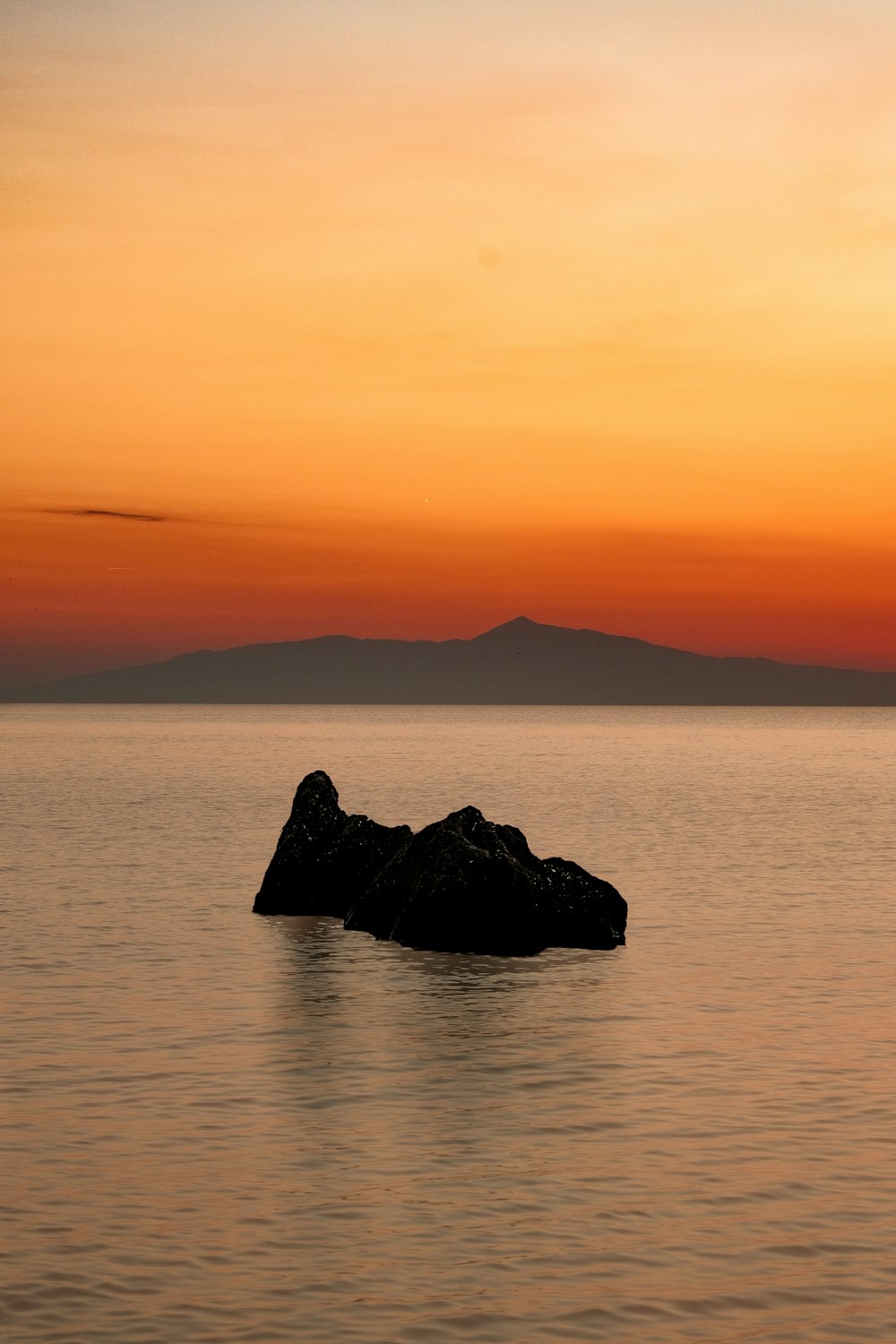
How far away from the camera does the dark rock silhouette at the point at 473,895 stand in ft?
93.1

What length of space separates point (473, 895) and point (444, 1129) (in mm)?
12802

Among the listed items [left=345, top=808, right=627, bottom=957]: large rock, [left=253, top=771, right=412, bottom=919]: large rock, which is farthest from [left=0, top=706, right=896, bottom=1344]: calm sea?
[left=253, top=771, right=412, bottom=919]: large rock

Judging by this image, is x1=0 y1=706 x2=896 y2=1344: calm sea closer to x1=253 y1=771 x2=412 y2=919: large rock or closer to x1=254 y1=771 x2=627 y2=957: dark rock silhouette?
x1=254 y1=771 x2=627 y2=957: dark rock silhouette

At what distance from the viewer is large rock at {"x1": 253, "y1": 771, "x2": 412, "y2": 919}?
34.5 metres

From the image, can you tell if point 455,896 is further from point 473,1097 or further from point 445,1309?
point 445,1309

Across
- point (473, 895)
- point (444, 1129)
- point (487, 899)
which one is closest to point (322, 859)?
point (473, 895)

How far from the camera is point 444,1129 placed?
15.6m

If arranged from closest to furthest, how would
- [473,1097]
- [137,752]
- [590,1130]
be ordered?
[590,1130], [473,1097], [137,752]

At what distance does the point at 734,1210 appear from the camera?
13.0 metres

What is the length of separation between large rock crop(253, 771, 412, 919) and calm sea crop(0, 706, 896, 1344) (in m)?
1.27

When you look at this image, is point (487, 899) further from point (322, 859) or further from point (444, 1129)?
point (444, 1129)

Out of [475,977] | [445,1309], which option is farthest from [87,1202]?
[475,977]

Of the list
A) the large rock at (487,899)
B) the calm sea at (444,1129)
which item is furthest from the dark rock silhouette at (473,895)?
the calm sea at (444,1129)

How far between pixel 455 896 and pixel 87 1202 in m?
15.7
